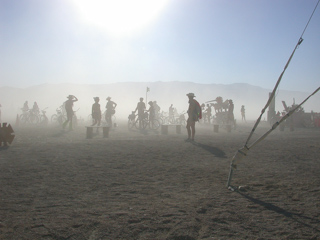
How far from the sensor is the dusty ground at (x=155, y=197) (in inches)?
112

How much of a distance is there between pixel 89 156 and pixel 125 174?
6.48 feet

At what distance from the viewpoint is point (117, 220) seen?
10.1 ft

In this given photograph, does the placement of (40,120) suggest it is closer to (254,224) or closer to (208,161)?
(208,161)

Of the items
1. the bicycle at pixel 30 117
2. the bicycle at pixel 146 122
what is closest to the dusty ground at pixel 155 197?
the bicycle at pixel 146 122

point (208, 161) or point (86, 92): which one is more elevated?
point (86, 92)

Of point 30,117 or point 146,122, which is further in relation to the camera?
point 30,117

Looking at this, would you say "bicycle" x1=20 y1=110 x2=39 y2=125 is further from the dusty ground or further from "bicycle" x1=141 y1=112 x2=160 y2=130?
the dusty ground

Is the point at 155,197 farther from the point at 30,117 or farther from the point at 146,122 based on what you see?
the point at 30,117

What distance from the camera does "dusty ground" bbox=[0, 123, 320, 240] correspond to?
2.85 metres

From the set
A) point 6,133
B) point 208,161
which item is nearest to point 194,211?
point 208,161

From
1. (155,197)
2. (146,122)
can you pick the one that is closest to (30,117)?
(146,122)

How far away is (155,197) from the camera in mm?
3959

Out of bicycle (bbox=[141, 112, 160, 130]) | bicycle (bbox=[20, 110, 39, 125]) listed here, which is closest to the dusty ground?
bicycle (bbox=[141, 112, 160, 130])

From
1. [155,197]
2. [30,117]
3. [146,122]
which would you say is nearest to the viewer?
[155,197]
